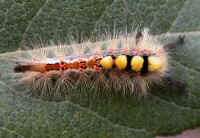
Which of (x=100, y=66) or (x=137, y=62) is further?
(x=100, y=66)

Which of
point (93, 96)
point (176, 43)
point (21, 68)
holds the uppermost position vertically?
point (176, 43)

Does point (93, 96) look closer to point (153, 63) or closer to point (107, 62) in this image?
point (107, 62)

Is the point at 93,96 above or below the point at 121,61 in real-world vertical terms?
below

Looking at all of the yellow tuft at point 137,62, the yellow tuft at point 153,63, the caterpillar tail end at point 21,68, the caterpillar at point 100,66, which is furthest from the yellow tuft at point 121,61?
the caterpillar tail end at point 21,68

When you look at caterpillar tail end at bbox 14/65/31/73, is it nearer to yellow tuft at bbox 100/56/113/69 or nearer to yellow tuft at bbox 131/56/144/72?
yellow tuft at bbox 100/56/113/69

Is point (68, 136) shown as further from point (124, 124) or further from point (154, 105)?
point (154, 105)

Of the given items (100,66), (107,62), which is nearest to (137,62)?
(107,62)

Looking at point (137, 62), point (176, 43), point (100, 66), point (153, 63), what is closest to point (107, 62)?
point (100, 66)
